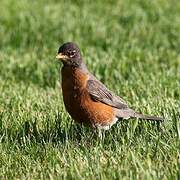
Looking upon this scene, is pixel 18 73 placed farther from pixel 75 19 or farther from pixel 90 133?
pixel 90 133

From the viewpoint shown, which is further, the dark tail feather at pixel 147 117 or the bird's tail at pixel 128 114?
the bird's tail at pixel 128 114

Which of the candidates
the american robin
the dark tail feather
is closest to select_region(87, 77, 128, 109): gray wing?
the american robin

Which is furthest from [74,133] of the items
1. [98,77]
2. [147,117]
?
[98,77]

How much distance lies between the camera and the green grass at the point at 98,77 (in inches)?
213

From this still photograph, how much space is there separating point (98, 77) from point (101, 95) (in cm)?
302

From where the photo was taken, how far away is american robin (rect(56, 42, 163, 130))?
254 inches

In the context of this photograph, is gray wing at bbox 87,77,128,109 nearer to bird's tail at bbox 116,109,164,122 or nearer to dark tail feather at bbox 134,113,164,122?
bird's tail at bbox 116,109,164,122

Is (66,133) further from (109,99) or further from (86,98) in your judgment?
(109,99)

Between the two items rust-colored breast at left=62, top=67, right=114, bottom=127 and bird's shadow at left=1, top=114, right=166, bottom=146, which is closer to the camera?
bird's shadow at left=1, top=114, right=166, bottom=146

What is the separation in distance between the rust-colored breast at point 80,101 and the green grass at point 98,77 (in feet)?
0.48

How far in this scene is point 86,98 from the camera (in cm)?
650

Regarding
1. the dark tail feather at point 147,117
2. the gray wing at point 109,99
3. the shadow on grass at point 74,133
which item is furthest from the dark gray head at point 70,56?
the dark tail feather at point 147,117

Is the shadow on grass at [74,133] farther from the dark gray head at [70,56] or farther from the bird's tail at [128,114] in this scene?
the dark gray head at [70,56]

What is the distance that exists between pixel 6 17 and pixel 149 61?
10.2ft
